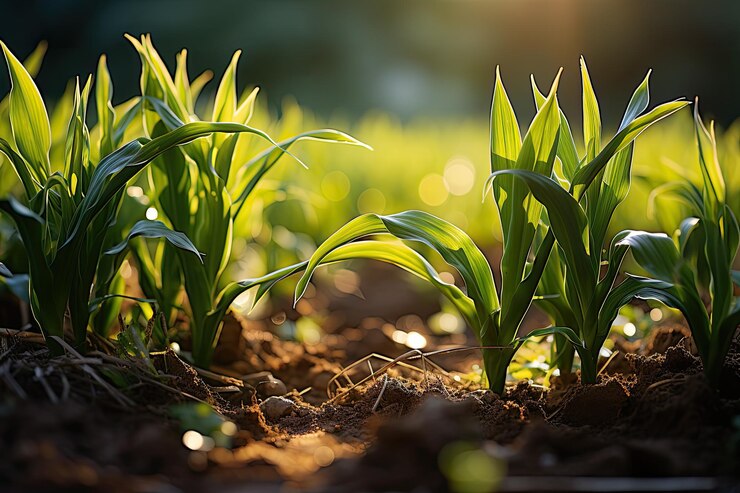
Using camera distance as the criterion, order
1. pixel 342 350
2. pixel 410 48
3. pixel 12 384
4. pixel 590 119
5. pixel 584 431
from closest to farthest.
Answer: pixel 12 384, pixel 584 431, pixel 590 119, pixel 342 350, pixel 410 48

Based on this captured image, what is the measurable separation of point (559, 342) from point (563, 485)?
69 cm

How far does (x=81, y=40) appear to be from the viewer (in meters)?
8.19

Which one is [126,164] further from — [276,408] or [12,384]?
[276,408]

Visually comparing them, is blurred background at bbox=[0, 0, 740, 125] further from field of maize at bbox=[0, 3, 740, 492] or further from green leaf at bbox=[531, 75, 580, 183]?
green leaf at bbox=[531, 75, 580, 183]

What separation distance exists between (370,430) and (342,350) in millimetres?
810

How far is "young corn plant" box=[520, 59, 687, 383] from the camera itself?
1311 millimetres

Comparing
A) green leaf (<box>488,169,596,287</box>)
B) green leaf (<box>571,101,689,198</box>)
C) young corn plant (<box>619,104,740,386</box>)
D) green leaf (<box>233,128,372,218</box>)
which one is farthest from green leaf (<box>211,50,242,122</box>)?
young corn plant (<box>619,104,740,386</box>)

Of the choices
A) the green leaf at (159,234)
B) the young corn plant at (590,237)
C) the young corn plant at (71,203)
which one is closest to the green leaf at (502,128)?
the young corn plant at (590,237)

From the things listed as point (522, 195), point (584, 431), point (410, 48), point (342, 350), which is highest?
point (410, 48)

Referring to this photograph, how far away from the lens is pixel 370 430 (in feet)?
4.23

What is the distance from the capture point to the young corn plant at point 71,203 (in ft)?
4.23

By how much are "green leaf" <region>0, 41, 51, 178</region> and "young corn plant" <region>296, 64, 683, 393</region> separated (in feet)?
2.04

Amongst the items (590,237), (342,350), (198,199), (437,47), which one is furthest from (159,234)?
(437,47)

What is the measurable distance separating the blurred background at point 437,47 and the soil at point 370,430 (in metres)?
7.62
